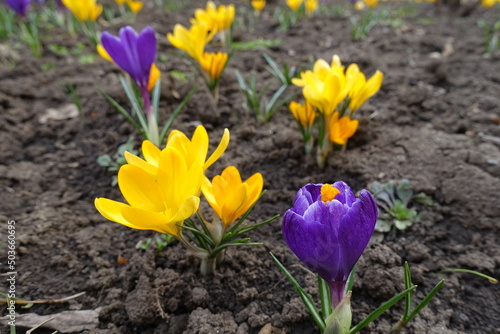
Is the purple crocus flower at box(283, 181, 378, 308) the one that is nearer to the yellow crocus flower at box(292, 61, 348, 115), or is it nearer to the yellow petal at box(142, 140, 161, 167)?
the yellow petal at box(142, 140, 161, 167)

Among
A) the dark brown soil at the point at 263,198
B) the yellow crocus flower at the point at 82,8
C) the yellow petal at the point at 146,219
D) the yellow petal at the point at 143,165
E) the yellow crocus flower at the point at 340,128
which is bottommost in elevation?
the dark brown soil at the point at 263,198

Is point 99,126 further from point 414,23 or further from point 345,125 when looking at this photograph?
point 414,23

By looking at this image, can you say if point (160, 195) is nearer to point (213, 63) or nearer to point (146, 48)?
point (146, 48)

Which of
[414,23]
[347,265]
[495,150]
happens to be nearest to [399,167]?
[495,150]

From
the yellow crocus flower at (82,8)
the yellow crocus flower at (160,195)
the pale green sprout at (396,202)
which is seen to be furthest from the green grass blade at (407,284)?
the yellow crocus flower at (82,8)

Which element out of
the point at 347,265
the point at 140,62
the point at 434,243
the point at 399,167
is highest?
the point at 140,62

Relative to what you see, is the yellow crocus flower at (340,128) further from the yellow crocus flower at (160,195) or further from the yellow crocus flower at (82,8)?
the yellow crocus flower at (82,8)
